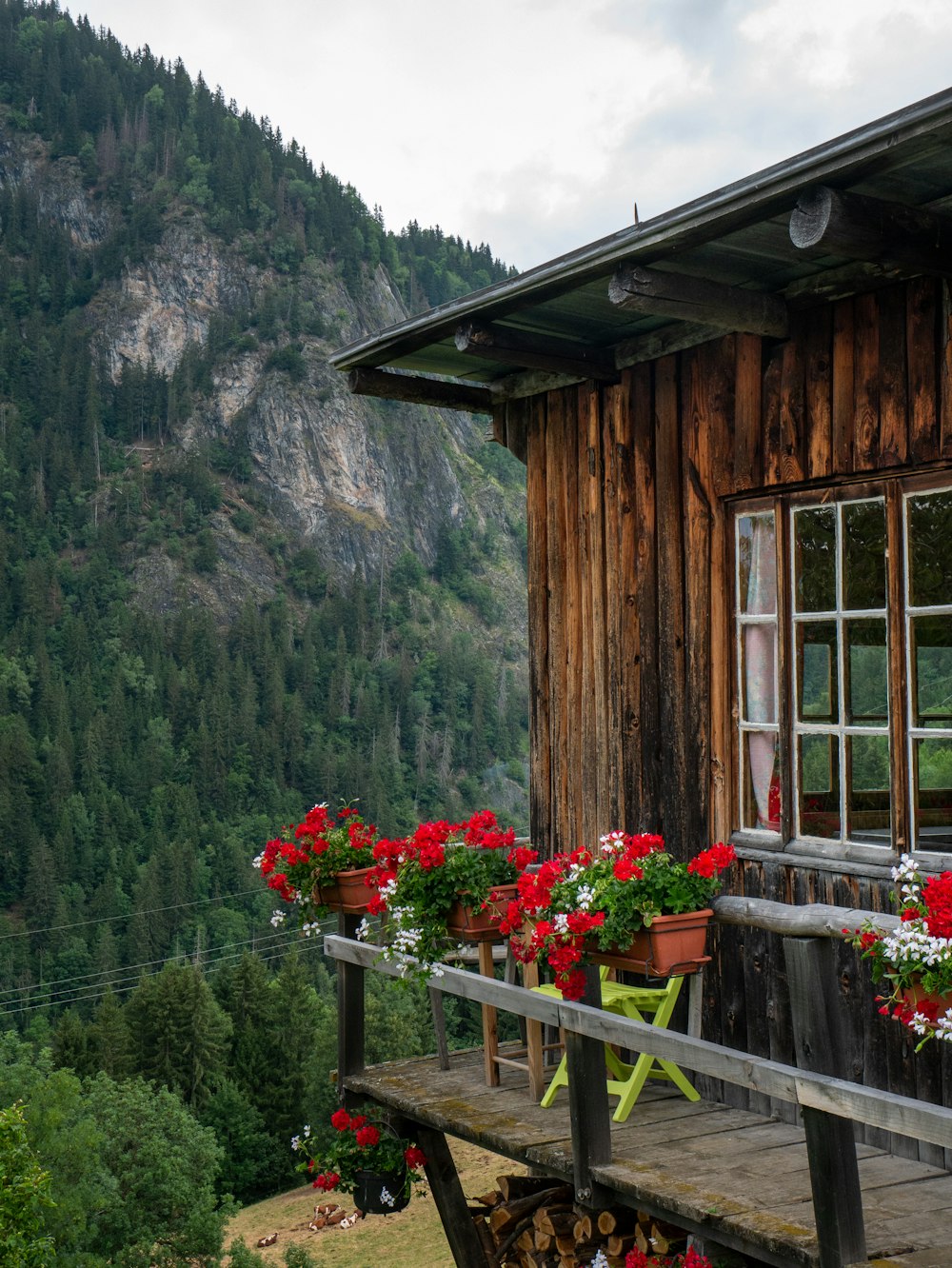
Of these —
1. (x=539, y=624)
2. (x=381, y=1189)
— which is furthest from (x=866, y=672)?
(x=381, y=1189)

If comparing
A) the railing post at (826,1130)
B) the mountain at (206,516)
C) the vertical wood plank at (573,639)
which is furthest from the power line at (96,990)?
the railing post at (826,1130)

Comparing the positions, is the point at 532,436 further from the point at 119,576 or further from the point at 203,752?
the point at 119,576

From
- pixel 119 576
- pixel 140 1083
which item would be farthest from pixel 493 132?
pixel 140 1083

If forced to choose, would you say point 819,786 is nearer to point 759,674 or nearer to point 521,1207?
point 759,674

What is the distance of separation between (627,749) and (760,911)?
173 cm

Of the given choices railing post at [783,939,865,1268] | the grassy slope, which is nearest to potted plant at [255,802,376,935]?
railing post at [783,939,865,1268]

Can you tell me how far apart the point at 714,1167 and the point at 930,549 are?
1975 millimetres

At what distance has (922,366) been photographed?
399 centimetres

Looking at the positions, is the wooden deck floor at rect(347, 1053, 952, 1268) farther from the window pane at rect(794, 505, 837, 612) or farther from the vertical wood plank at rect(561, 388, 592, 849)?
the window pane at rect(794, 505, 837, 612)

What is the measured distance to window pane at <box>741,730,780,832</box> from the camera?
464cm

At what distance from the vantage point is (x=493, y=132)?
142125 millimetres

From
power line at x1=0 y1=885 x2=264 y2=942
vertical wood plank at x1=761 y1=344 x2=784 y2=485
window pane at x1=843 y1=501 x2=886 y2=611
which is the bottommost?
power line at x1=0 y1=885 x2=264 y2=942

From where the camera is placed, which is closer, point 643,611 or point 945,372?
point 945,372

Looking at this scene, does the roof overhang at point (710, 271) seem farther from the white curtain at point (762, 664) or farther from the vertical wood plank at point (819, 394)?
the white curtain at point (762, 664)
